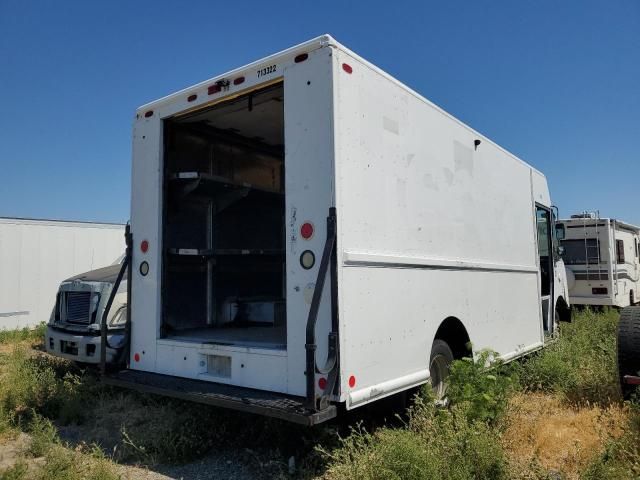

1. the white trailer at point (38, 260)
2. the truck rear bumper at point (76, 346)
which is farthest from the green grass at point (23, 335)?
the truck rear bumper at point (76, 346)

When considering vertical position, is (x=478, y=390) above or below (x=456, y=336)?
below

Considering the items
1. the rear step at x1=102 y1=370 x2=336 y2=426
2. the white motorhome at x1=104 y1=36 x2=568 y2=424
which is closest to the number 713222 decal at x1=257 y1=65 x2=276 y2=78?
the white motorhome at x1=104 y1=36 x2=568 y2=424

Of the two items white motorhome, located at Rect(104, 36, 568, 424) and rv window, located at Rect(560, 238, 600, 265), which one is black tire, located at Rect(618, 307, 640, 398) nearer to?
white motorhome, located at Rect(104, 36, 568, 424)

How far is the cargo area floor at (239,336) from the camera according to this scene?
4.33 metres

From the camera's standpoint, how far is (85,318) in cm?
675

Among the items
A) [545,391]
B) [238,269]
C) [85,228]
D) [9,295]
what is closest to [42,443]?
[238,269]

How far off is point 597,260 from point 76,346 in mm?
12450

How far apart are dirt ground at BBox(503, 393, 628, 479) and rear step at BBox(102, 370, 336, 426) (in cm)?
160

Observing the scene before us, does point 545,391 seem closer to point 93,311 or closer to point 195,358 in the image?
point 195,358

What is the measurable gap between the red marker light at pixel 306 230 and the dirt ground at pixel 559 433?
7.23 feet

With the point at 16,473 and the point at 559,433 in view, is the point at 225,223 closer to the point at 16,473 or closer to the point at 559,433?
the point at 16,473

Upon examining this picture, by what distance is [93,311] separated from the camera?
663cm

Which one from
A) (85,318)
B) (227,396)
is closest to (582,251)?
(85,318)

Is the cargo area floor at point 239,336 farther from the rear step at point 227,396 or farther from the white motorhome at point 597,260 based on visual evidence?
the white motorhome at point 597,260
